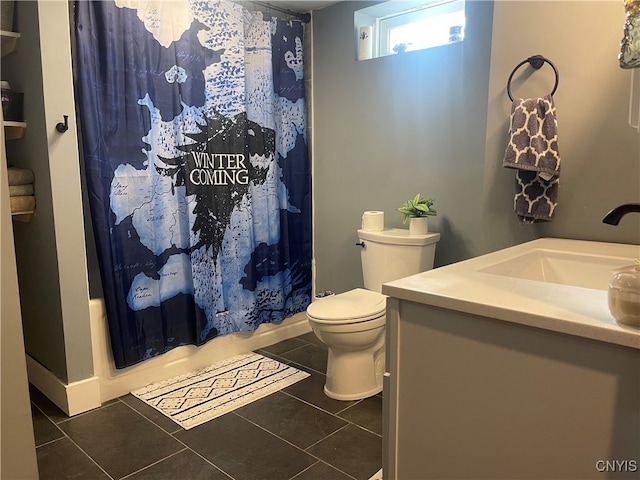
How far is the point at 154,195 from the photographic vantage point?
244 centimetres

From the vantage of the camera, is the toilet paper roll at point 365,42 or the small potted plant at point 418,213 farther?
the toilet paper roll at point 365,42

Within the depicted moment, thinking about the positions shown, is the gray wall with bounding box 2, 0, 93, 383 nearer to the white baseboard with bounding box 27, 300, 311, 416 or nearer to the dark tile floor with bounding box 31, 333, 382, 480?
the white baseboard with bounding box 27, 300, 311, 416

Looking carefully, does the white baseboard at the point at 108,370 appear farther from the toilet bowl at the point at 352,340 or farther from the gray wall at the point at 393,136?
the gray wall at the point at 393,136

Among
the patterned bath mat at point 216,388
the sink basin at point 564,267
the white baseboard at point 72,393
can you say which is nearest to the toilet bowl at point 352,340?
the patterned bath mat at point 216,388

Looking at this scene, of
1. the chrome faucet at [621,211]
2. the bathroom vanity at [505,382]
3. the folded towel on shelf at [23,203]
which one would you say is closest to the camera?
the bathroom vanity at [505,382]

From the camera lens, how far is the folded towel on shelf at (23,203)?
2.17m

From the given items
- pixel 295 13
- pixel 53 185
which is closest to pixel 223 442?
pixel 53 185

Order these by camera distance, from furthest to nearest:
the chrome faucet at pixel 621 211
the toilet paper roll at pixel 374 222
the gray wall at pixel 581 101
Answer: the toilet paper roll at pixel 374 222 → the gray wall at pixel 581 101 → the chrome faucet at pixel 621 211

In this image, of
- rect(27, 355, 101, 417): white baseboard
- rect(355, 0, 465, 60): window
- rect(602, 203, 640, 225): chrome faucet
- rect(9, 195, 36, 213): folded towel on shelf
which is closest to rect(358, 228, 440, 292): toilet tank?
rect(355, 0, 465, 60): window

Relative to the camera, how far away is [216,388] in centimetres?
250

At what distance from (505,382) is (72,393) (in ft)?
6.69

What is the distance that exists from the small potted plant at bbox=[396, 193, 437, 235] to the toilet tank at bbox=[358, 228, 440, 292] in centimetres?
5

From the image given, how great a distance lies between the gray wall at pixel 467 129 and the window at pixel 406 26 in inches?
3.5

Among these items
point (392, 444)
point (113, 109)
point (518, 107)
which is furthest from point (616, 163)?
point (113, 109)
